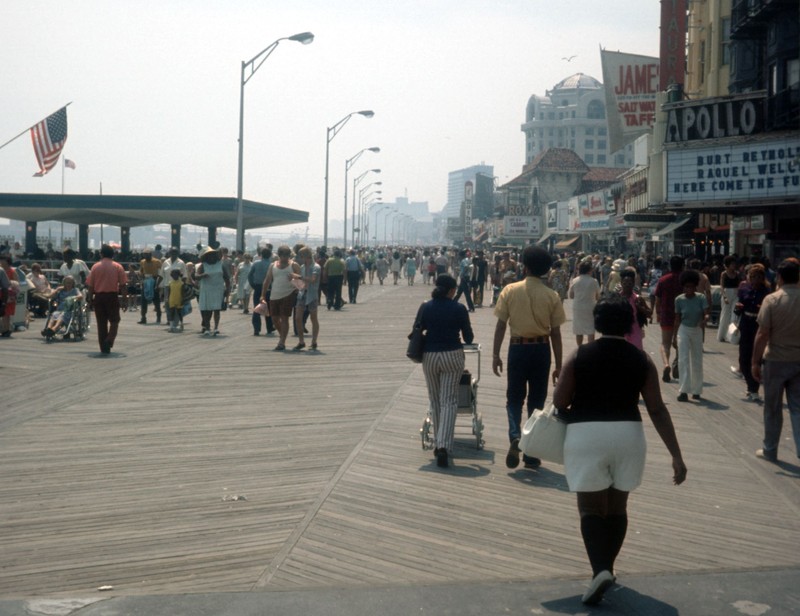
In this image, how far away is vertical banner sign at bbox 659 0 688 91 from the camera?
129 feet

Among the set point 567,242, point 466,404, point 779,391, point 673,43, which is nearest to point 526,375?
point 466,404

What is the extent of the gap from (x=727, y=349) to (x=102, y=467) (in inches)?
571

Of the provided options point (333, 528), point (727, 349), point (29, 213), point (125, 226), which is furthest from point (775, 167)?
point (125, 226)

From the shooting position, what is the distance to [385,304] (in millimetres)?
34438

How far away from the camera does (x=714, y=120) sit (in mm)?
23875

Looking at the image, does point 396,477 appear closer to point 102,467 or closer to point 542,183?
point 102,467

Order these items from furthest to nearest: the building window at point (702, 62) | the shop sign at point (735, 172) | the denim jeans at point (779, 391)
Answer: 1. the building window at point (702, 62)
2. the shop sign at point (735, 172)
3. the denim jeans at point (779, 391)

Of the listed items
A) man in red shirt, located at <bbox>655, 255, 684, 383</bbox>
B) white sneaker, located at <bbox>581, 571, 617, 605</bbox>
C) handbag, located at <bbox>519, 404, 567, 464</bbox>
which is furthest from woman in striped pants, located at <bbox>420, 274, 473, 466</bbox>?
man in red shirt, located at <bbox>655, 255, 684, 383</bbox>

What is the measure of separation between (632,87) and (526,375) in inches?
1409

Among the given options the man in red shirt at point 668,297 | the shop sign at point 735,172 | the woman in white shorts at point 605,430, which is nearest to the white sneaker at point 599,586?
the woman in white shorts at point 605,430

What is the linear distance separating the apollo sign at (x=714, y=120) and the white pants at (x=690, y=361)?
1119 centimetres

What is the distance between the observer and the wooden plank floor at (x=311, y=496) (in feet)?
20.5

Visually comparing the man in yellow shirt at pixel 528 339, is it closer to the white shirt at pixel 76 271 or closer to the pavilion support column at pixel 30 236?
the white shirt at pixel 76 271

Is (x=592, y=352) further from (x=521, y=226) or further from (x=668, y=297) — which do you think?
(x=521, y=226)
